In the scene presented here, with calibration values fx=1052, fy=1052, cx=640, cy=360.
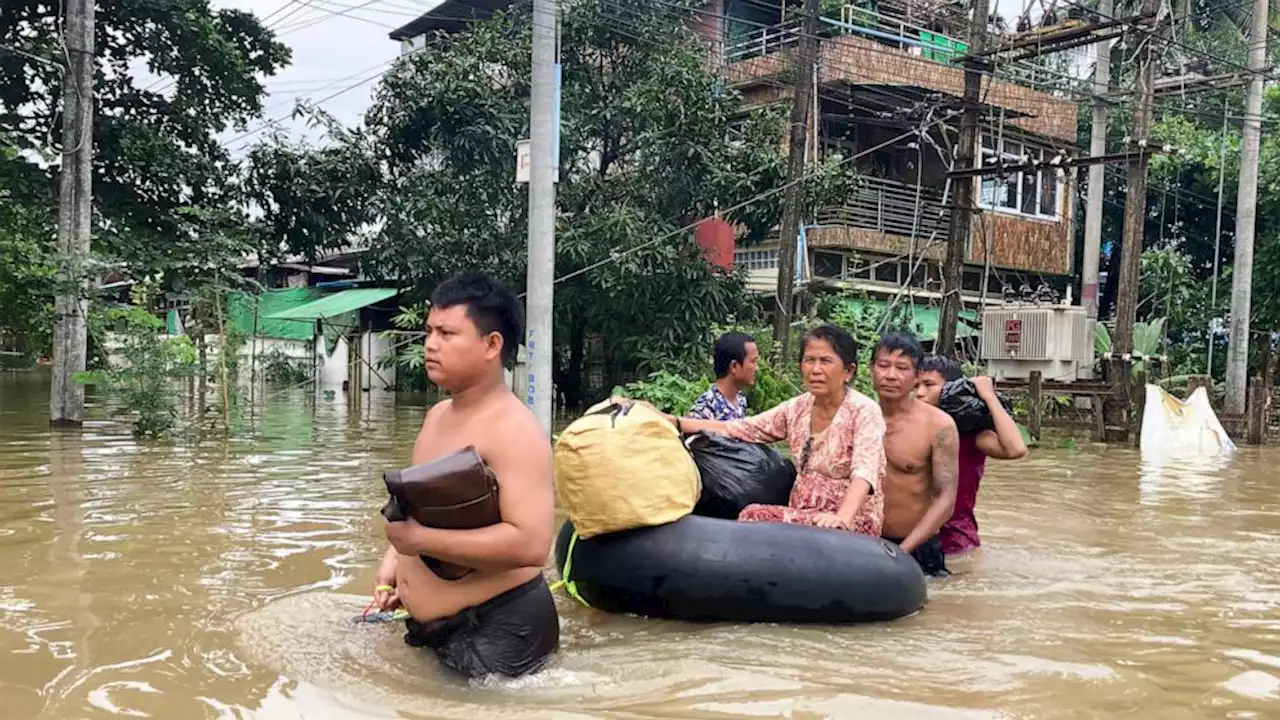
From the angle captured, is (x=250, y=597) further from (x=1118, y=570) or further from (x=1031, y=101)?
(x=1031, y=101)

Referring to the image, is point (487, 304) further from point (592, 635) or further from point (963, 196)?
point (963, 196)

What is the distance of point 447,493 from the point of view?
3084 mm

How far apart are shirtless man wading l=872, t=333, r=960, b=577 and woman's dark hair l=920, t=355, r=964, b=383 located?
0.58 meters

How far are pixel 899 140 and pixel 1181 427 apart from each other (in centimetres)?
817

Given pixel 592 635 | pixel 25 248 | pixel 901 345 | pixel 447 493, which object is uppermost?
pixel 25 248

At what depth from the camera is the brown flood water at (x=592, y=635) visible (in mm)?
3521

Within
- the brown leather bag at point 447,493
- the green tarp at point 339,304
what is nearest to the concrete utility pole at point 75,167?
the green tarp at point 339,304

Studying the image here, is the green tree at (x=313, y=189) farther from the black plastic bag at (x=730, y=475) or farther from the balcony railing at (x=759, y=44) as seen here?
the black plastic bag at (x=730, y=475)

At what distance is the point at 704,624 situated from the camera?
4559mm

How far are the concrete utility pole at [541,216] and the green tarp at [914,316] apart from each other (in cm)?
927

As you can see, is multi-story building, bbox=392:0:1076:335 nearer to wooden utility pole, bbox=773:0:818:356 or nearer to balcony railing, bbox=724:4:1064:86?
balcony railing, bbox=724:4:1064:86

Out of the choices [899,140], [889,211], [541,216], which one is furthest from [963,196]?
[541,216]

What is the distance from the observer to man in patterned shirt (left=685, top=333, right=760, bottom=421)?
19.6ft

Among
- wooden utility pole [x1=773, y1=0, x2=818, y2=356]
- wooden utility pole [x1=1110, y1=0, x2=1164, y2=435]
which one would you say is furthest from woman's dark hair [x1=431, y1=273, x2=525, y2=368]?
wooden utility pole [x1=1110, y1=0, x2=1164, y2=435]
